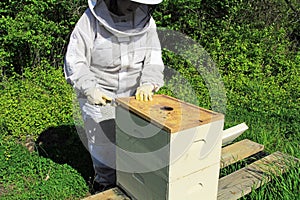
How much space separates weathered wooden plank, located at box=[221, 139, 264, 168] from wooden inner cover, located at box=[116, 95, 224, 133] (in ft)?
2.67

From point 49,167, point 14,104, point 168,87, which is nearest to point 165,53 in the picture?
point 168,87

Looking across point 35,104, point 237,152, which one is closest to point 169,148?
point 237,152

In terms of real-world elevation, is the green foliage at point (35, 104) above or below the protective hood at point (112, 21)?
below

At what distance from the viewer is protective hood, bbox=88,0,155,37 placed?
2.02 m

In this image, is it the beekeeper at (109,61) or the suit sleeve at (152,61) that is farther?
the suit sleeve at (152,61)

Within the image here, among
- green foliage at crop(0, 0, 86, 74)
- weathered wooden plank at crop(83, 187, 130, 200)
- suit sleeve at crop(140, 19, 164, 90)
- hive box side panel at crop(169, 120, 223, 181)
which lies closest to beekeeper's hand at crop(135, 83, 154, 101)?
suit sleeve at crop(140, 19, 164, 90)

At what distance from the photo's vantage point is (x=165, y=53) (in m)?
5.34

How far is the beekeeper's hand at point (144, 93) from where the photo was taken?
1971mm

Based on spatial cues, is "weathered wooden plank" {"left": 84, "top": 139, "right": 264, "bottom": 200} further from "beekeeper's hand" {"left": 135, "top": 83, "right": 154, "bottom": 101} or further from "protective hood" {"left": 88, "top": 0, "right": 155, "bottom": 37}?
"protective hood" {"left": 88, "top": 0, "right": 155, "bottom": 37}

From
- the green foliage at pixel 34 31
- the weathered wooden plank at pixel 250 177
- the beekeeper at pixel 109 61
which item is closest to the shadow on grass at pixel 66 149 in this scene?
the beekeeper at pixel 109 61

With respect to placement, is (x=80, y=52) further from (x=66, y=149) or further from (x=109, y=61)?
(x=66, y=149)

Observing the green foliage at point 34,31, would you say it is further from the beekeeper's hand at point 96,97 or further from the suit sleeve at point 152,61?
the beekeeper's hand at point 96,97

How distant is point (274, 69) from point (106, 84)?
12.4 feet

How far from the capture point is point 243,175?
2248 mm
